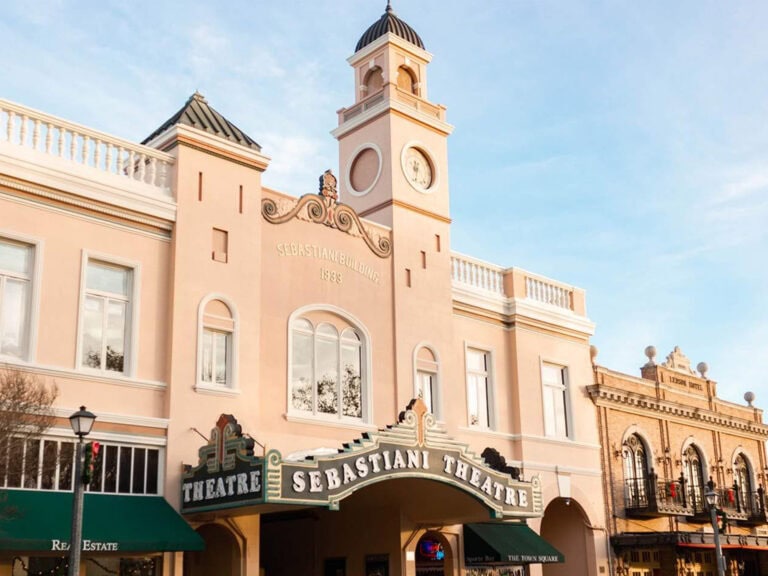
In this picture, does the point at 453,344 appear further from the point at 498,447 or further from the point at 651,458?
the point at 651,458

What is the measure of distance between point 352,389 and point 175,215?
19.7 feet

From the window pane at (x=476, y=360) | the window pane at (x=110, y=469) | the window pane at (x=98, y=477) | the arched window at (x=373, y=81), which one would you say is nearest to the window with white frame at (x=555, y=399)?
the window pane at (x=476, y=360)

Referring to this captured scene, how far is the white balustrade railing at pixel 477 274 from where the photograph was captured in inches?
1078

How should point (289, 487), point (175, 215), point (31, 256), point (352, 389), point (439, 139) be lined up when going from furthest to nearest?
point (439, 139) → point (352, 389) → point (175, 215) → point (31, 256) → point (289, 487)

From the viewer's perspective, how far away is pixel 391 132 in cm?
2659

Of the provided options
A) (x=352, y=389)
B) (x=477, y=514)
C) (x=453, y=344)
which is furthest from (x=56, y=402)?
(x=453, y=344)

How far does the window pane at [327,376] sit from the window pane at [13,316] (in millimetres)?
6936

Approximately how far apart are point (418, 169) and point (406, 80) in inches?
115

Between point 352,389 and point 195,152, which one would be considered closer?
point 195,152

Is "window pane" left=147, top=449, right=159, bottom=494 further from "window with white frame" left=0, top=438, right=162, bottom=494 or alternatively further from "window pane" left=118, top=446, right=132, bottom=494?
"window pane" left=118, top=446, right=132, bottom=494

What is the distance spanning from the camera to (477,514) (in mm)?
21734

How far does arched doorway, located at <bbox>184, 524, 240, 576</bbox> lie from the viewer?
19703 millimetres

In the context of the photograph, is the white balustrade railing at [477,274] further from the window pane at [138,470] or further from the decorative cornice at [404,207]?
the window pane at [138,470]

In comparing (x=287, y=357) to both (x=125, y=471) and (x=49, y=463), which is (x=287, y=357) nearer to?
(x=125, y=471)
